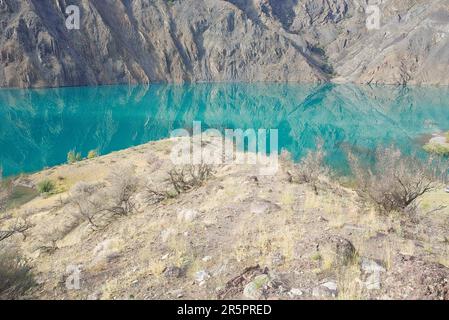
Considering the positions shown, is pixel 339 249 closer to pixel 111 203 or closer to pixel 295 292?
pixel 295 292

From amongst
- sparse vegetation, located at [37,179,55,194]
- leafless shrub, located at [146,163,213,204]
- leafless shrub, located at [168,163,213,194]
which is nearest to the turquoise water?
sparse vegetation, located at [37,179,55,194]

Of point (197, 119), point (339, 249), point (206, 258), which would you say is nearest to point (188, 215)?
point (206, 258)

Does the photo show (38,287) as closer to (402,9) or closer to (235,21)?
(235,21)

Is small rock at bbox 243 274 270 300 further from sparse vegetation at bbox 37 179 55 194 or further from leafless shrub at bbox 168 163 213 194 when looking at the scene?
sparse vegetation at bbox 37 179 55 194

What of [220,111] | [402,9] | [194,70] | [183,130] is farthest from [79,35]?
[402,9]

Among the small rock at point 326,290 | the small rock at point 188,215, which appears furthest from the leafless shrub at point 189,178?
the small rock at point 326,290

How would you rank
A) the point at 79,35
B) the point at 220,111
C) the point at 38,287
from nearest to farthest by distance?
the point at 38,287 < the point at 220,111 < the point at 79,35

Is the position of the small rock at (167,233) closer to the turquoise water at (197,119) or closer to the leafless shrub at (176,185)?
the leafless shrub at (176,185)
